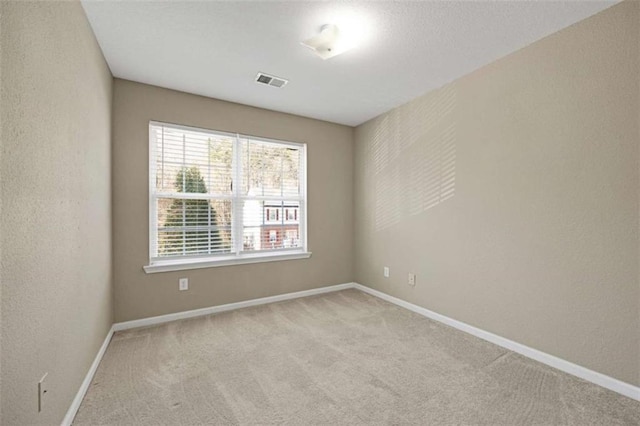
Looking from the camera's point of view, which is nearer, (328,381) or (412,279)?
(328,381)

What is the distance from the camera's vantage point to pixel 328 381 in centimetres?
202

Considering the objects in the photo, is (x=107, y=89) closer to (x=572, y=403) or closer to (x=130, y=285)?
(x=130, y=285)

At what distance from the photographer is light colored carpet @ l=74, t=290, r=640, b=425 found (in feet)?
5.53

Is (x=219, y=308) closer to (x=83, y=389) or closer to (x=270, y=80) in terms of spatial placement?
(x=83, y=389)

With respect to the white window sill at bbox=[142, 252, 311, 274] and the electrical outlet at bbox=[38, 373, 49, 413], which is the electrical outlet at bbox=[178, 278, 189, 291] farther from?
the electrical outlet at bbox=[38, 373, 49, 413]

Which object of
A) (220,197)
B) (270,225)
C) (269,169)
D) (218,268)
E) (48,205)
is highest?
(269,169)

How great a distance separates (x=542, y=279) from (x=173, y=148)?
12.1 feet

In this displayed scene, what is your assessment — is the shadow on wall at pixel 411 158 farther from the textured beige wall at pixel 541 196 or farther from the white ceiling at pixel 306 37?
the white ceiling at pixel 306 37

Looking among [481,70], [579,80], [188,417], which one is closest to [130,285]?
[188,417]

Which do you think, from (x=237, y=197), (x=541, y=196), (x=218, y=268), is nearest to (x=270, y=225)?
(x=237, y=197)

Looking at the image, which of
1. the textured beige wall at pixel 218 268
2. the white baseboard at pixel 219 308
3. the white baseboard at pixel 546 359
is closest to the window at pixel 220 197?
the textured beige wall at pixel 218 268

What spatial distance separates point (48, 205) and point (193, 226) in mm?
1954

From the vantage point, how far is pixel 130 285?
2.91 m

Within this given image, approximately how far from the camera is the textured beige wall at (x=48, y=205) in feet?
3.49
